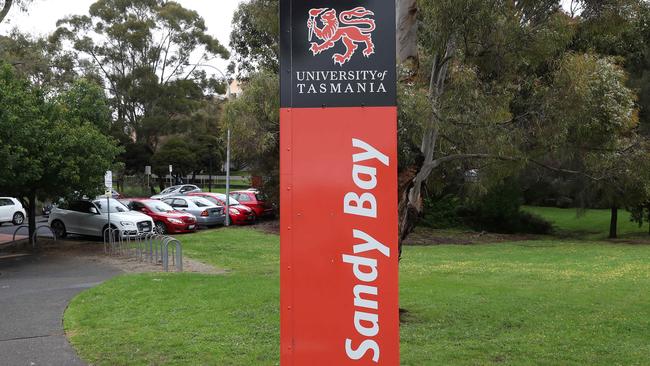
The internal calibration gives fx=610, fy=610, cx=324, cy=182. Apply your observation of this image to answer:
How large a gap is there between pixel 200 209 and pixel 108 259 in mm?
10859

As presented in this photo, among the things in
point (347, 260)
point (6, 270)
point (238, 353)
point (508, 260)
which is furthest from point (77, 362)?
point (508, 260)

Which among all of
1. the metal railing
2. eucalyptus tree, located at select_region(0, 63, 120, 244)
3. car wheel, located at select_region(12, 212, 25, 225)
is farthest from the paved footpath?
car wheel, located at select_region(12, 212, 25, 225)

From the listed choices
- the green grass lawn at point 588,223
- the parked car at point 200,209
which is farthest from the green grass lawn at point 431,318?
the green grass lawn at point 588,223

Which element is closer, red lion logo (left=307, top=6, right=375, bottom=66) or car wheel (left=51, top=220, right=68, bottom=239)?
red lion logo (left=307, top=6, right=375, bottom=66)

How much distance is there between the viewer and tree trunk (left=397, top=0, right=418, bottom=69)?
309 inches

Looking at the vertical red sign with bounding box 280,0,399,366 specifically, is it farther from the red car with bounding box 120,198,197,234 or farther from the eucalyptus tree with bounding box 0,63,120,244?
the red car with bounding box 120,198,197,234

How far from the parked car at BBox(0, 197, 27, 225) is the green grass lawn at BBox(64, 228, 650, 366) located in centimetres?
2229

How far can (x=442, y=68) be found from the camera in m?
7.91

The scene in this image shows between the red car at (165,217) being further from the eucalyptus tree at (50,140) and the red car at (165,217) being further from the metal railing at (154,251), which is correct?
the eucalyptus tree at (50,140)

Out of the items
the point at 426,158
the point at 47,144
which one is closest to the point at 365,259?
the point at 426,158

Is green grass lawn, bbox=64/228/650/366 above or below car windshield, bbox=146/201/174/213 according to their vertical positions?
below

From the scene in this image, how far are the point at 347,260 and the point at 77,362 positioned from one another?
3.98 metres

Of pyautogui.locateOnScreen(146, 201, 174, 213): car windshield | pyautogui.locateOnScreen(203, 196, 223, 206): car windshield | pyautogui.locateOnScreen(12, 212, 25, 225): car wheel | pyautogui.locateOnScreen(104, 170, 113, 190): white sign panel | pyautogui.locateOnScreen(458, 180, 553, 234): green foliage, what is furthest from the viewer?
pyautogui.locateOnScreen(458, 180, 553, 234): green foliage

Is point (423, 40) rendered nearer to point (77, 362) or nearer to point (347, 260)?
point (347, 260)
